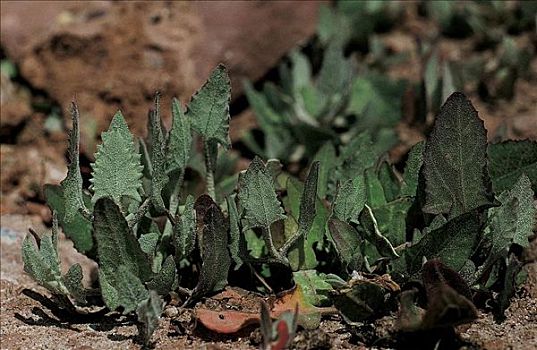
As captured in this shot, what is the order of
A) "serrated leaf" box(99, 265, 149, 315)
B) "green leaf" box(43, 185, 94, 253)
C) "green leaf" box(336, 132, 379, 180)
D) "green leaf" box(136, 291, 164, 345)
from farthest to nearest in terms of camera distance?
"green leaf" box(336, 132, 379, 180) → "green leaf" box(43, 185, 94, 253) → "serrated leaf" box(99, 265, 149, 315) → "green leaf" box(136, 291, 164, 345)

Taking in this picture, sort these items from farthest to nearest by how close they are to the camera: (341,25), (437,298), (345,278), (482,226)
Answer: (341,25), (345,278), (482,226), (437,298)

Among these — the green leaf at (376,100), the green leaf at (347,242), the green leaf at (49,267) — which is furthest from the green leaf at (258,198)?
the green leaf at (376,100)

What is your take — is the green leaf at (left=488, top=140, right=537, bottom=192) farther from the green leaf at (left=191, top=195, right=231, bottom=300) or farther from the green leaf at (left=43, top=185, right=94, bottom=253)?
the green leaf at (left=43, top=185, right=94, bottom=253)

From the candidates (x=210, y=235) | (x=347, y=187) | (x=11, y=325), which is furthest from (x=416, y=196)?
(x=11, y=325)

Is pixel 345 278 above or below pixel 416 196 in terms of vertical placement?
below

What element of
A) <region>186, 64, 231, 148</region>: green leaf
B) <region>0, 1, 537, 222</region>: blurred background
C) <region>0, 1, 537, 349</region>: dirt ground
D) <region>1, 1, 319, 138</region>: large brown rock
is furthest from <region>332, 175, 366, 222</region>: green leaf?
<region>1, 1, 319, 138</region>: large brown rock

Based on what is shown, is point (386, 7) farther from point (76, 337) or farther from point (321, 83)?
point (76, 337)

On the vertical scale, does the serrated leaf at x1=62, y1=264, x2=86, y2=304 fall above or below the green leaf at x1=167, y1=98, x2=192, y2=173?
below

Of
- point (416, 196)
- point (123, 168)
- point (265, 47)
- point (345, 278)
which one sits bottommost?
point (345, 278)
